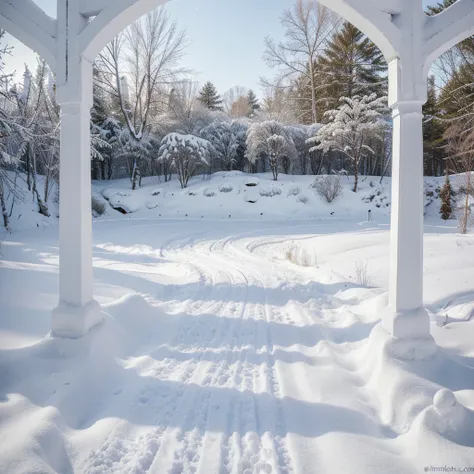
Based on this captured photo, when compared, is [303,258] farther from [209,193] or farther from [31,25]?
[209,193]

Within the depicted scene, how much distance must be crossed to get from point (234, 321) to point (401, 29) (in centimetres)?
339

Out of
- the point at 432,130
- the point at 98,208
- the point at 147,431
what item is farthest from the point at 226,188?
the point at 147,431

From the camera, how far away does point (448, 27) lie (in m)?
2.60

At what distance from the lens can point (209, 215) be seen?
54.1 feet

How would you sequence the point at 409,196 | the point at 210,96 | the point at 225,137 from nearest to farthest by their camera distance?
the point at 409,196 < the point at 225,137 < the point at 210,96

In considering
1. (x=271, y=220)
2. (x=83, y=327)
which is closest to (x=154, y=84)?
(x=271, y=220)

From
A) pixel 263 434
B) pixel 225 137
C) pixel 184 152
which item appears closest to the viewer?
pixel 263 434

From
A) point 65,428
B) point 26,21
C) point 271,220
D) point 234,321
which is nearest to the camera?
point 65,428

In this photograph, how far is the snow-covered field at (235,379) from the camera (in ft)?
6.04

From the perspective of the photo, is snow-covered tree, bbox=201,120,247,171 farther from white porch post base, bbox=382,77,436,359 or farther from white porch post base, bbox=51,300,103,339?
white porch post base, bbox=51,300,103,339

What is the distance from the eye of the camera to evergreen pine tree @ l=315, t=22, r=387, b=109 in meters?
23.0

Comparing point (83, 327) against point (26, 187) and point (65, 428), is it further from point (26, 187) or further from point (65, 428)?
point (26, 187)

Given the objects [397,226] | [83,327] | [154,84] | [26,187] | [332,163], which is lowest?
[83,327]

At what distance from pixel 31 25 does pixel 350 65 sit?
81.8ft
